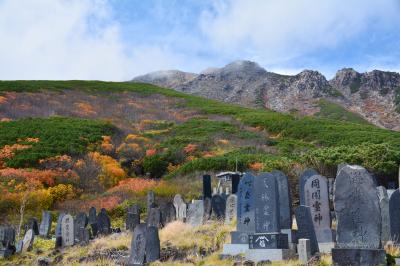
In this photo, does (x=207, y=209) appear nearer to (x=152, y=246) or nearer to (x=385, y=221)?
(x=152, y=246)

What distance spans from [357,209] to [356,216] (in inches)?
4.5

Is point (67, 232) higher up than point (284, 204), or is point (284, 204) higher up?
point (284, 204)

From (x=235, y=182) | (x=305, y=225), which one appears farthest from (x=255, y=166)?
(x=305, y=225)

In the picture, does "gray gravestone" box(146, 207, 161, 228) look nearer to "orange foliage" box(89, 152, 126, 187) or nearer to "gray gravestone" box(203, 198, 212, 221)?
"gray gravestone" box(203, 198, 212, 221)

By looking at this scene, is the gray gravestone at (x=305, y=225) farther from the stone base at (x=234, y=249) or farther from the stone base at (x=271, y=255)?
the stone base at (x=234, y=249)

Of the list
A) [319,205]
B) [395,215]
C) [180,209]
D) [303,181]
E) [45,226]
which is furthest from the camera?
[45,226]

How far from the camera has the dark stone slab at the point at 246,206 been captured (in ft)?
44.0

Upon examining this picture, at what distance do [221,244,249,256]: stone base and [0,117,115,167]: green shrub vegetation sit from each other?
2367 centimetres

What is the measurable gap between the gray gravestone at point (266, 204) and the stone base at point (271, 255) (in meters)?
0.53

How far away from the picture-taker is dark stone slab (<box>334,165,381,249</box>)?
884 centimetres

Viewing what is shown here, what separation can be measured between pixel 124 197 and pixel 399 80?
7943 centimetres

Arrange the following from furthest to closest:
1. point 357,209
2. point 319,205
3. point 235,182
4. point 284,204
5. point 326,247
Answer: point 235,182 → point 319,205 → point 284,204 → point 326,247 → point 357,209

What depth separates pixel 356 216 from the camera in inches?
353

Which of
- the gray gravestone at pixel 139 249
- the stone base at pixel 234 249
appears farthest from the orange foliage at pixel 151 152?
the stone base at pixel 234 249
